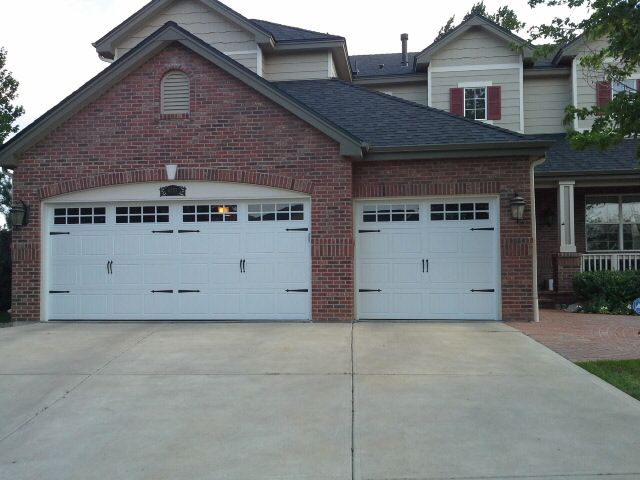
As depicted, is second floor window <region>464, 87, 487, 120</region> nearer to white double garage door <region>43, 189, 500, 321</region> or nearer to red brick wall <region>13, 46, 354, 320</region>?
white double garage door <region>43, 189, 500, 321</region>

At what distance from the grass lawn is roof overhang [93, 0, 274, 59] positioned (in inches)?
431

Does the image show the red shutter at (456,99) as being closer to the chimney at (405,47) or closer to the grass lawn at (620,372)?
the chimney at (405,47)

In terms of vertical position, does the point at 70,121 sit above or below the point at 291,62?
below

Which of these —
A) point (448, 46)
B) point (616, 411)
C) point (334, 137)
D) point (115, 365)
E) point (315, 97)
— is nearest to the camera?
point (616, 411)

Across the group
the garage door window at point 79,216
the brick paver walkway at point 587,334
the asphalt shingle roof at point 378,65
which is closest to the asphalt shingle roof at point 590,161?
the brick paver walkway at point 587,334

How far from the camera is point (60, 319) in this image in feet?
37.0

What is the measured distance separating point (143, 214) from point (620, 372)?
8.41 m

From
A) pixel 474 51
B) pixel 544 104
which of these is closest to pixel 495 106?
pixel 544 104

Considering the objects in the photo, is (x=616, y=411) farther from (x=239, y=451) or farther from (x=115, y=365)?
(x=115, y=365)

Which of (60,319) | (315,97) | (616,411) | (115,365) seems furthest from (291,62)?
(616,411)

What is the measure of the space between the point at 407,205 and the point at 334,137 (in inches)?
74.5

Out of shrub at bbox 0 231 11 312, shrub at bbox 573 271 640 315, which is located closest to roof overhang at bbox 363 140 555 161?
shrub at bbox 573 271 640 315

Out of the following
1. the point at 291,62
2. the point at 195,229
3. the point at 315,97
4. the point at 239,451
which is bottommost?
the point at 239,451

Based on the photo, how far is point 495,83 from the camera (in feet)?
55.4
